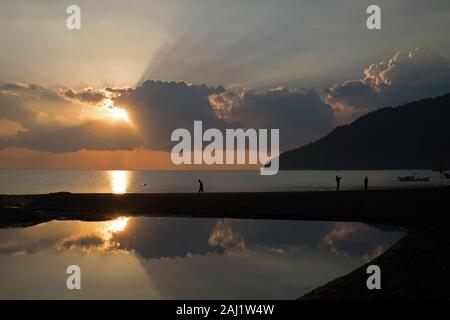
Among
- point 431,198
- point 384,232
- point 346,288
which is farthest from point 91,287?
point 431,198

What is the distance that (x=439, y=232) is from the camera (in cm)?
2409

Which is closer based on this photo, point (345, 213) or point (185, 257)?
point (185, 257)

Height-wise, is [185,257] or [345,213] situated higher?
[345,213]

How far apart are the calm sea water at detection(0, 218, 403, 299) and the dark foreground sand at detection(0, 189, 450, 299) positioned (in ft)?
6.85

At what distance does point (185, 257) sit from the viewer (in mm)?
23891

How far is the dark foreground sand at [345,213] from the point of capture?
14711 millimetres

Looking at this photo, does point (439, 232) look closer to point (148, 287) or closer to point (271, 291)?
point (271, 291)

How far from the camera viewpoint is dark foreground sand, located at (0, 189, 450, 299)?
14.7m

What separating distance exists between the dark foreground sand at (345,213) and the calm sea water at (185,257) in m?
2.09

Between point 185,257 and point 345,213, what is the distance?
19779 millimetres
